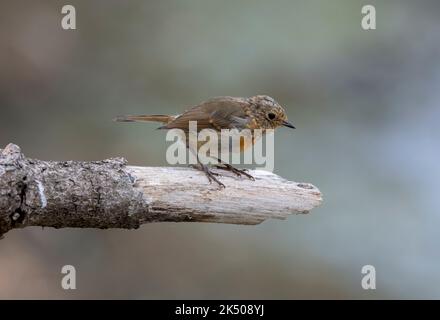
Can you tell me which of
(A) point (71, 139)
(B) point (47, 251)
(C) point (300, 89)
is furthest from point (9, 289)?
(C) point (300, 89)

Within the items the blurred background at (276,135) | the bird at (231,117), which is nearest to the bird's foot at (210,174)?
the bird at (231,117)

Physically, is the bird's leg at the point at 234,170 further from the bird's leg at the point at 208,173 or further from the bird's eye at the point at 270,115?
the bird's eye at the point at 270,115

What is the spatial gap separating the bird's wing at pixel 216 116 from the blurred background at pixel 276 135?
2.29 m

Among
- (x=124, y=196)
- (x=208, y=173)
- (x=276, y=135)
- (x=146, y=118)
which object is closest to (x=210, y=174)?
(x=208, y=173)

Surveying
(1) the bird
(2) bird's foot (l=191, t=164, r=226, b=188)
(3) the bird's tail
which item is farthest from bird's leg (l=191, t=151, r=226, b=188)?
(3) the bird's tail

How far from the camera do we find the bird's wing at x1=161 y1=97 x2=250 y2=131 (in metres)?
4.77

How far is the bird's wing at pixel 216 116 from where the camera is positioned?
15.6 ft

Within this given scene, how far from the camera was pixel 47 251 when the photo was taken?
7043mm

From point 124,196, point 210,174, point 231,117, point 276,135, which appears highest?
point 276,135

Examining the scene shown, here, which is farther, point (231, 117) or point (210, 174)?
point (231, 117)

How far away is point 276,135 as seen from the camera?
7.52 m

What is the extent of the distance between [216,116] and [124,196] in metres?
1.08

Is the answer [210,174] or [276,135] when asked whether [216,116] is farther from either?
[276,135]

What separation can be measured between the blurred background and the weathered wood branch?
2464mm
